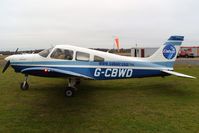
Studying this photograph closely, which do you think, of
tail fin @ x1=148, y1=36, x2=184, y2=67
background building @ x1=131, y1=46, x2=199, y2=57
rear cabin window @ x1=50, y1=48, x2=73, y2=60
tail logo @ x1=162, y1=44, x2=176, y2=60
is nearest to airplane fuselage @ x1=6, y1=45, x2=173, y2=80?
rear cabin window @ x1=50, y1=48, x2=73, y2=60

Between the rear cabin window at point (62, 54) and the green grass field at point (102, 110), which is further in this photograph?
the rear cabin window at point (62, 54)

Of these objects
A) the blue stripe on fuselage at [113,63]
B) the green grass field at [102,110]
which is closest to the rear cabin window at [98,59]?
the blue stripe on fuselage at [113,63]

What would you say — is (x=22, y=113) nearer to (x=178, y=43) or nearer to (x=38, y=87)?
(x=38, y=87)

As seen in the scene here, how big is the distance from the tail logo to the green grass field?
1.54 m

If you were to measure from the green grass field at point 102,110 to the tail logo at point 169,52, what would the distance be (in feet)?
5.06

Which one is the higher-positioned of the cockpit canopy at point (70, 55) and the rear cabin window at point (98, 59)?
the cockpit canopy at point (70, 55)

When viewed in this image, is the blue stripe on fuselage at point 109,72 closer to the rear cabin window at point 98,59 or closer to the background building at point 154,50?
the rear cabin window at point 98,59

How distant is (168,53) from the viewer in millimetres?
12195

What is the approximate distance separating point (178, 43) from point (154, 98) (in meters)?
3.47

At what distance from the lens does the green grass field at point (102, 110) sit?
21.1 feet

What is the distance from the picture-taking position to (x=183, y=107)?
8617 millimetres

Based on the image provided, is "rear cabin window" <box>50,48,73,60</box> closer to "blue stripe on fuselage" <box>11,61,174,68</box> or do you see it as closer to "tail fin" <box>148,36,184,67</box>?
"blue stripe on fuselage" <box>11,61,174,68</box>

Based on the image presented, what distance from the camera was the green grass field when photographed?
21.1ft

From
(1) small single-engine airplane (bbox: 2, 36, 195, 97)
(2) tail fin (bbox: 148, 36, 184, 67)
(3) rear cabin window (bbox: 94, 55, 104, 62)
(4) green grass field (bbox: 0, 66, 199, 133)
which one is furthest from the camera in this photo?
(2) tail fin (bbox: 148, 36, 184, 67)
